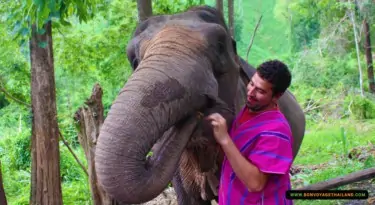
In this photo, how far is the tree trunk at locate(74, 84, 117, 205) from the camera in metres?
4.57

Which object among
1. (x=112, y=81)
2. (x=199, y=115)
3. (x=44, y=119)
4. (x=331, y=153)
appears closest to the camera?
(x=199, y=115)

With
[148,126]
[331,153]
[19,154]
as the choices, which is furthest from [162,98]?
[19,154]

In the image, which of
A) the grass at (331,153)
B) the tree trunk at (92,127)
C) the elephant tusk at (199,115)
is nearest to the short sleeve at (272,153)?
the elephant tusk at (199,115)

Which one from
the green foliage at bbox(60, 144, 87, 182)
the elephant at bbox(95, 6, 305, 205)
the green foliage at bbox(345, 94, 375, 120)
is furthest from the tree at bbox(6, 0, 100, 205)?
the green foliage at bbox(345, 94, 375, 120)

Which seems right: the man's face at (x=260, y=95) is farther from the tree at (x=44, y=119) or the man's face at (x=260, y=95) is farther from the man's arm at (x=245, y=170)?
the tree at (x=44, y=119)

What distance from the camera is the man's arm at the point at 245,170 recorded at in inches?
95.0

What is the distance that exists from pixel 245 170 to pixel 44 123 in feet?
10.5

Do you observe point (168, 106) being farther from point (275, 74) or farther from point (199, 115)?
point (275, 74)

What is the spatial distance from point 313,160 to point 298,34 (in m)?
30.7

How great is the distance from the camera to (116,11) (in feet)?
28.6

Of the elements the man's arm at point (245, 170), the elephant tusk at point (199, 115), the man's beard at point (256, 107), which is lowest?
the man's arm at point (245, 170)

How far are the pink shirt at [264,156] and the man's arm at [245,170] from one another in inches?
1.5

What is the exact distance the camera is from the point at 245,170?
2.41 metres

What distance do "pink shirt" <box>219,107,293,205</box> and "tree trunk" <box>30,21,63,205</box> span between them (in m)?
2.85
